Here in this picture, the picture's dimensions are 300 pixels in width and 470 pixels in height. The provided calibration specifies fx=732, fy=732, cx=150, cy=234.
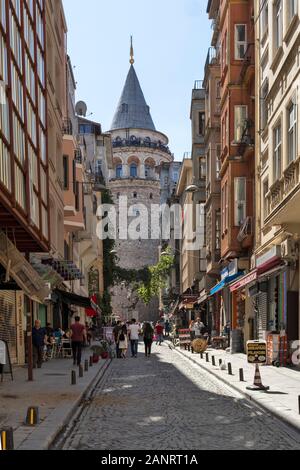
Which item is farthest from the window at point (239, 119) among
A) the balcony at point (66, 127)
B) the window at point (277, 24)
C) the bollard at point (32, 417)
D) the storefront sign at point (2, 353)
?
the bollard at point (32, 417)

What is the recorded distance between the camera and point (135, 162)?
4562 inches

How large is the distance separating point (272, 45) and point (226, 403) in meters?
13.4

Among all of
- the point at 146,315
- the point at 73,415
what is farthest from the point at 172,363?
the point at 146,315

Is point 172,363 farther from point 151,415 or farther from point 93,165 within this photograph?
point 93,165

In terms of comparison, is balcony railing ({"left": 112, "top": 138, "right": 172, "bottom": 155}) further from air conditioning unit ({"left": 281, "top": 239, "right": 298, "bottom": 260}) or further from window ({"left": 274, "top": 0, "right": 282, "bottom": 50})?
air conditioning unit ({"left": 281, "top": 239, "right": 298, "bottom": 260})

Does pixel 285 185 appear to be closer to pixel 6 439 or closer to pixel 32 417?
pixel 32 417

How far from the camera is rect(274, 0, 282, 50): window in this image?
22.2 metres

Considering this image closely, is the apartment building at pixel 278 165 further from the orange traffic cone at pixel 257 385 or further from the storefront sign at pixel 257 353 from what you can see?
the orange traffic cone at pixel 257 385

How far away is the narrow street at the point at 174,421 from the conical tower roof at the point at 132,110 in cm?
9928

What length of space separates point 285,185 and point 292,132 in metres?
1.69

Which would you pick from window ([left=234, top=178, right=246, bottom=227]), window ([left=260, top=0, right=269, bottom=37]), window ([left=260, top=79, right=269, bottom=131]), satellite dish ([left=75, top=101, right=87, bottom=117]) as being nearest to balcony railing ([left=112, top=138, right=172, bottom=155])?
satellite dish ([left=75, top=101, right=87, bottom=117])

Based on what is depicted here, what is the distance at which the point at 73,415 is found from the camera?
12375mm

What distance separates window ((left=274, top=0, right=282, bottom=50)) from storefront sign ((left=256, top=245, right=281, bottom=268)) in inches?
246

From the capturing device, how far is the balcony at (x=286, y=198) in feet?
60.3
